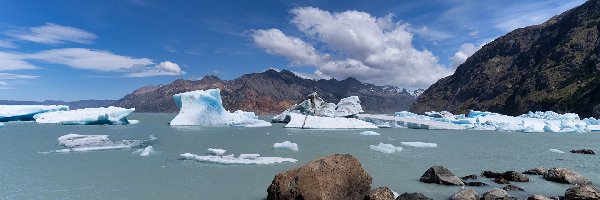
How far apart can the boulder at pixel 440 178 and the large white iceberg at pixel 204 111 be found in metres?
25.5

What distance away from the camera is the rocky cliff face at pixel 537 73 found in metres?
73.1

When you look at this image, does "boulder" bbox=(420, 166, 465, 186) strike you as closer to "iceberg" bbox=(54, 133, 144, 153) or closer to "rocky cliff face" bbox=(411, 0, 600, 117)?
"iceberg" bbox=(54, 133, 144, 153)

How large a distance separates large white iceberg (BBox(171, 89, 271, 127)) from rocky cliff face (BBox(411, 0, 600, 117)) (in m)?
49.9

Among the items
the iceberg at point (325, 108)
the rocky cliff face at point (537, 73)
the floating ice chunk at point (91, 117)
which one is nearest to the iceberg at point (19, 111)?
the floating ice chunk at point (91, 117)

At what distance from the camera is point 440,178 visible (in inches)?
416

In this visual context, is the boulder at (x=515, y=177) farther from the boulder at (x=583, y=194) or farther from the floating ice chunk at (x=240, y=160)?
the floating ice chunk at (x=240, y=160)

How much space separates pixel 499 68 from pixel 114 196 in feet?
421

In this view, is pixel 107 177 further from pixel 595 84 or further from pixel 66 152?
pixel 595 84

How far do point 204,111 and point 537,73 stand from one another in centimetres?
7713

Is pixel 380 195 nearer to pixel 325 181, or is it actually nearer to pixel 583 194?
pixel 325 181

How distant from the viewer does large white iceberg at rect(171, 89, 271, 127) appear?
113 feet

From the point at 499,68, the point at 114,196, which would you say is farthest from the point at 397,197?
the point at 499,68

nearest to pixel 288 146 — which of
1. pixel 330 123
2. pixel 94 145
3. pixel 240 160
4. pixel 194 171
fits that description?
pixel 240 160

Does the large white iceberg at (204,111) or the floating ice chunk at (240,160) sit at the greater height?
the large white iceberg at (204,111)
